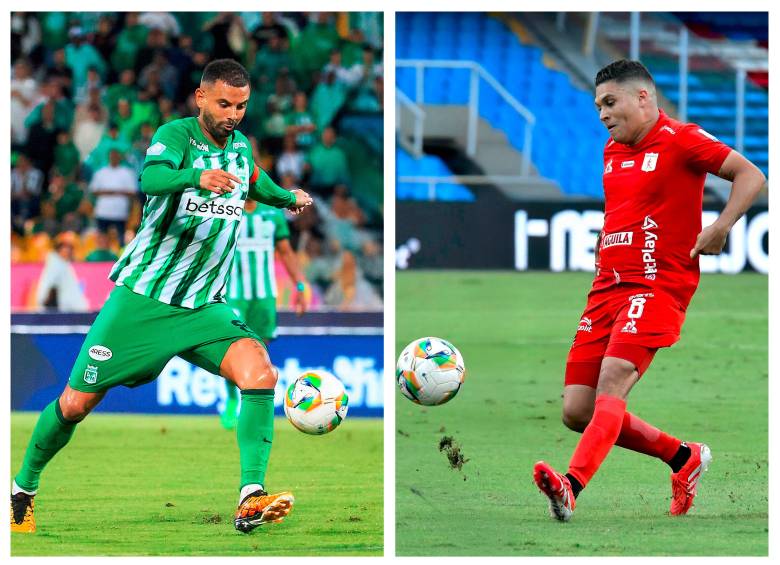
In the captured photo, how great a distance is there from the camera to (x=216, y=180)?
4539 millimetres

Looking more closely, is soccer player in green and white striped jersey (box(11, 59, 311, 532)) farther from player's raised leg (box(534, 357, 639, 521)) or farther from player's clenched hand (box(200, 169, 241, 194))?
player's raised leg (box(534, 357, 639, 521))

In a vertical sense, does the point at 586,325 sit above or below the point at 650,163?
below

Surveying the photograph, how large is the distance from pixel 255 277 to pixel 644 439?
3.84 m

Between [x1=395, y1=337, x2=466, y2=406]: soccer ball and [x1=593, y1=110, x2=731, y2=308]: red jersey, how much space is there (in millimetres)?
800

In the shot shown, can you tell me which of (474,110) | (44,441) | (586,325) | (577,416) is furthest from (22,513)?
(474,110)

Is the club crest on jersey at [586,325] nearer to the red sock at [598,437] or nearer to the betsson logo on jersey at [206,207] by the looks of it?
the red sock at [598,437]

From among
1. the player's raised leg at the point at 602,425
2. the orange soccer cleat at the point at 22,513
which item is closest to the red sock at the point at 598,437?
the player's raised leg at the point at 602,425

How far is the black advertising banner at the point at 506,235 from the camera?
14.4 meters

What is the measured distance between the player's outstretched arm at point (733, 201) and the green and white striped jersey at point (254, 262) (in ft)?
13.5

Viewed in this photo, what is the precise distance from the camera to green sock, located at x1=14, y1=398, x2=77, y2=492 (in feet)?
16.5

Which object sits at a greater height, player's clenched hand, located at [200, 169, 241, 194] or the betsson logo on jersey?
player's clenched hand, located at [200, 169, 241, 194]

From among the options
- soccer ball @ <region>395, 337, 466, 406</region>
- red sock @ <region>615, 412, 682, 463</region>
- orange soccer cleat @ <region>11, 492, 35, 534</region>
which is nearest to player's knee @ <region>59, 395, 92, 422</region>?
orange soccer cleat @ <region>11, 492, 35, 534</region>

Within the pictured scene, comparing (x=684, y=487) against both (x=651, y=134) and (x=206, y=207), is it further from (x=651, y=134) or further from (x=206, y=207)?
(x=206, y=207)
